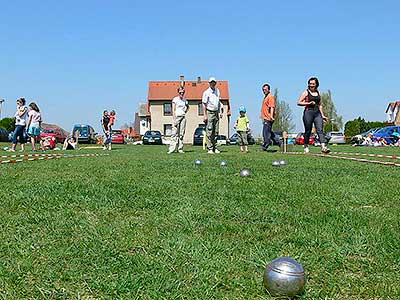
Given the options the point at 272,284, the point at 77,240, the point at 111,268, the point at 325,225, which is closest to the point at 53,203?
the point at 77,240

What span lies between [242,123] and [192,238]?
42.7 feet

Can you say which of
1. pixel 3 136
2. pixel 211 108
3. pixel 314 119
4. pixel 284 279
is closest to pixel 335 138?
pixel 3 136

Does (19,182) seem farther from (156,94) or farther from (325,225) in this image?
(156,94)

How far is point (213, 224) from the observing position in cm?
363

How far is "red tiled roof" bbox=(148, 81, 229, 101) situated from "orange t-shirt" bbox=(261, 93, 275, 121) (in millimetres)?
56194

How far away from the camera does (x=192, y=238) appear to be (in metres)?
3.27

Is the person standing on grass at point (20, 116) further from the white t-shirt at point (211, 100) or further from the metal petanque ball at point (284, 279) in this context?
the metal petanque ball at point (284, 279)

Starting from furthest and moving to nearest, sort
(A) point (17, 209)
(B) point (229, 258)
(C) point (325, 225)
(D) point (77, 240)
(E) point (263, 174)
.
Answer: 1. (E) point (263, 174)
2. (A) point (17, 209)
3. (C) point (325, 225)
4. (D) point (77, 240)
5. (B) point (229, 258)

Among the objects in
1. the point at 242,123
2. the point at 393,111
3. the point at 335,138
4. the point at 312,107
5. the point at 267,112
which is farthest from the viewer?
the point at 393,111

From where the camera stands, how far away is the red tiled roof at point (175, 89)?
7031 centimetres

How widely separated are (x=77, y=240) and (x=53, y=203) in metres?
1.22

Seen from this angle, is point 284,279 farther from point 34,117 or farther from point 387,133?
point 387,133

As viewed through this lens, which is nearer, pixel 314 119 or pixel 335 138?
pixel 314 119

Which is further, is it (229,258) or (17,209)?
(17,209)
